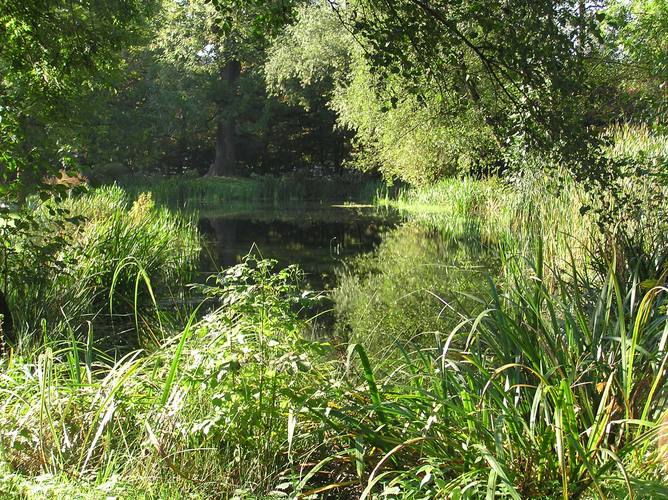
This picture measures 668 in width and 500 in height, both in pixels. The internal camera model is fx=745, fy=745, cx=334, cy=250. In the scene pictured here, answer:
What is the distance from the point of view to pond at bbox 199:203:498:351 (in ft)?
24.1

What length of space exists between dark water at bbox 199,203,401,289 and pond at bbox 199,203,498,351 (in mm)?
22

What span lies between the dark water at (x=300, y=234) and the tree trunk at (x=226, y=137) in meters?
7.62

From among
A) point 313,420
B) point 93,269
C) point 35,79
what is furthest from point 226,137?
point 313,420

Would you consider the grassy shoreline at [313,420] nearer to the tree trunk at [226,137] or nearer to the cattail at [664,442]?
the cattail at [664,442]

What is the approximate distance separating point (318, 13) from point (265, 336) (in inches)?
904

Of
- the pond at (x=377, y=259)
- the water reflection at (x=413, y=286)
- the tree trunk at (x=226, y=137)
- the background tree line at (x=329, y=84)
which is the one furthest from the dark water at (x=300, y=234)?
the tree trunk at (x=226, y=137)

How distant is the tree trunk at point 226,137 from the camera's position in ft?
105

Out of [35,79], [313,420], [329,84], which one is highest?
[329,84]

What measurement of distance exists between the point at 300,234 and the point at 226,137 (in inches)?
666

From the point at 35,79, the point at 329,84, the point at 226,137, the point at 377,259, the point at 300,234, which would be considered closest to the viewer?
the point at 35,79

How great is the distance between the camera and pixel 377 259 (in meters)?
12.2

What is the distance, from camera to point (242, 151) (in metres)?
34.4

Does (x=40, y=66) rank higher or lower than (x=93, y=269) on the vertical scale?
higher

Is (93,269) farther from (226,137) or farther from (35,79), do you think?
(226,137)
